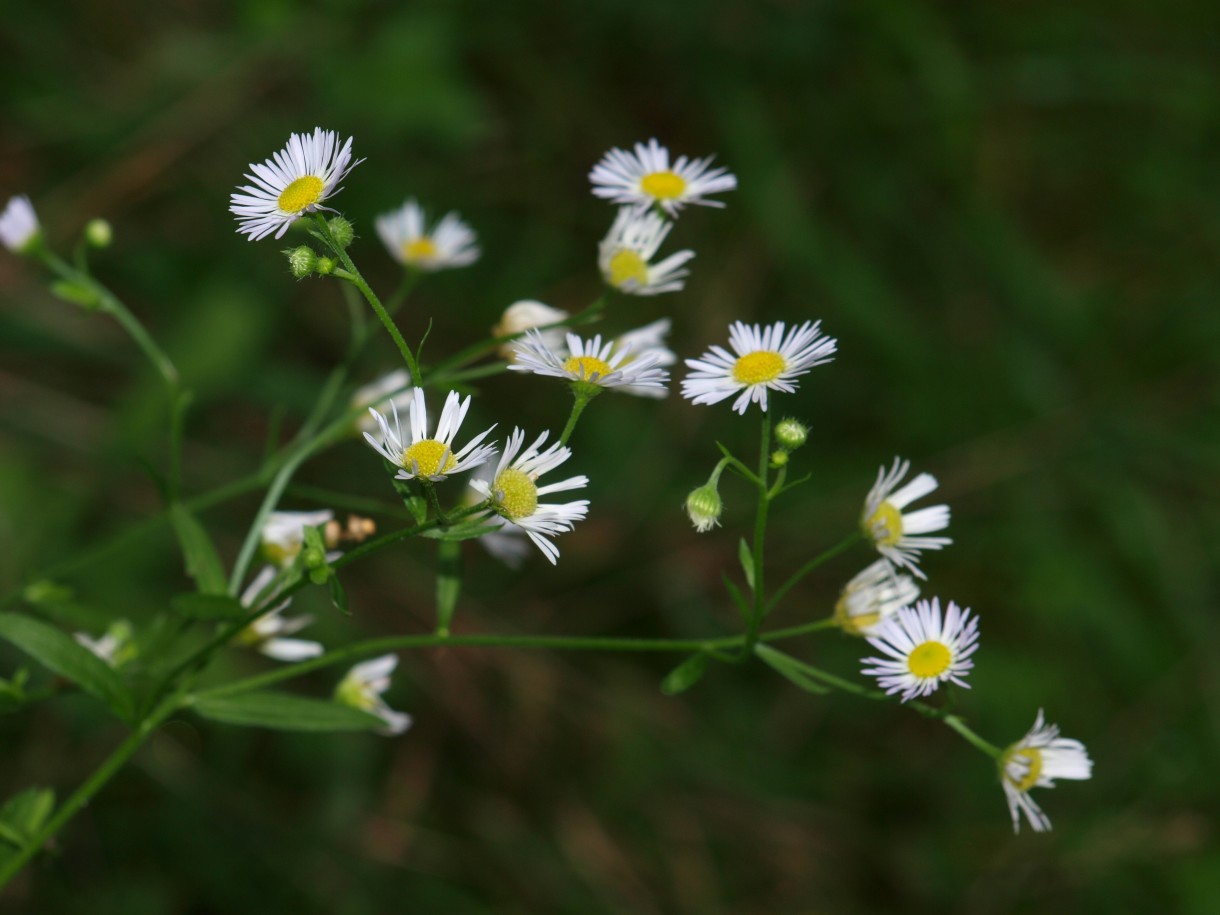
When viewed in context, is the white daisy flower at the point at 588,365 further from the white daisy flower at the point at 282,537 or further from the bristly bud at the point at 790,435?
the white daisy flower at the point at 282,537

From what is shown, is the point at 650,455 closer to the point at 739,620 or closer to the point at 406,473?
the point at 739,620

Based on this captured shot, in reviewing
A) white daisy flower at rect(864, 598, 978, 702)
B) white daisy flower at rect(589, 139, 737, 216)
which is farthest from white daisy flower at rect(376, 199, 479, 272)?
white daisy flower at rect(864, 598, 978, 702)

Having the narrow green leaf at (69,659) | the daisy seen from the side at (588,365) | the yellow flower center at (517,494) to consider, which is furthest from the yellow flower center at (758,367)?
the narrow green leaf at (69,659)

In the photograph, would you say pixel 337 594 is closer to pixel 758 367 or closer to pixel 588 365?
pixel 588 365

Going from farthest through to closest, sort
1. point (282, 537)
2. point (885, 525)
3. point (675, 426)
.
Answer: point (675, 426) < point (282, 537) < point (885, 525)

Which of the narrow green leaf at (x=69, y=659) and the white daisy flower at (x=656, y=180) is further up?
the white daisy flower at (x=656, y=180)

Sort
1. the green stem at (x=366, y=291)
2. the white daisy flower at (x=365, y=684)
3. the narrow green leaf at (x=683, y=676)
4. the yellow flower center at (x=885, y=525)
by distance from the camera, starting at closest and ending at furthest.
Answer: the green stem at (x=366, y=291) → the narrow green leaf at (x=683, y=676) → the yellow flower center at (x=885, y=525) → the white daisy flower at (x=365, y=684)

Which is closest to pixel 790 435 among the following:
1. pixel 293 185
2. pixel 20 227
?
pixel 293 185
